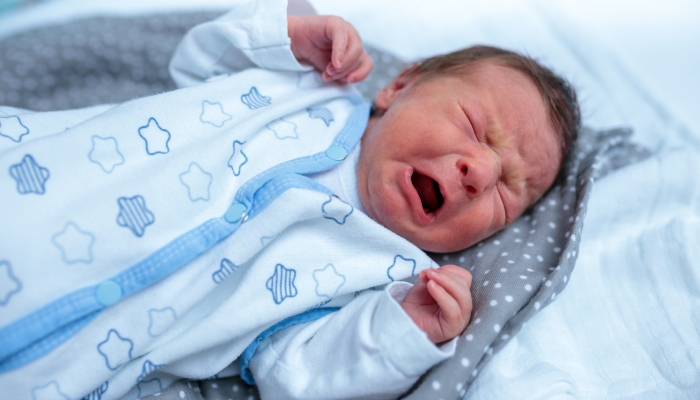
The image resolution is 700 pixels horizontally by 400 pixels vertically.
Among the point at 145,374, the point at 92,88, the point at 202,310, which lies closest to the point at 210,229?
the point at 202,310

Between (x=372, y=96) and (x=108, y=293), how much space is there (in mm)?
1077

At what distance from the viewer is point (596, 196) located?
1461 mm

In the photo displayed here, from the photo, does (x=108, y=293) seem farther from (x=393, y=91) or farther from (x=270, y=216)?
(x=393, y=91)

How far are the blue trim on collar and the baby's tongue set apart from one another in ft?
0.70

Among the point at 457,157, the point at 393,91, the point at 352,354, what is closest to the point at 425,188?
the point at 457,157

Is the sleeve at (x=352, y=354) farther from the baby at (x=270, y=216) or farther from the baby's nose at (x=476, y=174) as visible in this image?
the baby's nose at (x=476, y=174)

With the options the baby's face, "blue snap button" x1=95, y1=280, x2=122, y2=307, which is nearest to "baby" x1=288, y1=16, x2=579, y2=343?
the baby's face

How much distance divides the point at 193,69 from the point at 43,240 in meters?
0.70

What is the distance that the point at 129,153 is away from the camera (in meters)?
1.06

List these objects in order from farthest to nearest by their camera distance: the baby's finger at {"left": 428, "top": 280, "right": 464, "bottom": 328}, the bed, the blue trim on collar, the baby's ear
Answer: the baby's ear, the bed, the baby's finger at {"left": 428, "top": 280, "right": 464, "bottom": 328}, the blue trim on collar

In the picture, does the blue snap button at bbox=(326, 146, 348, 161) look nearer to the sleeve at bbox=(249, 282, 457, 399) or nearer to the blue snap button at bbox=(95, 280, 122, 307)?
the sleeve at bbox=(249, 282, 457, 399)

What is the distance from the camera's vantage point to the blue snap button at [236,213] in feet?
3.46

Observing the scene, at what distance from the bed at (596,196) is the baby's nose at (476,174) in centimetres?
20

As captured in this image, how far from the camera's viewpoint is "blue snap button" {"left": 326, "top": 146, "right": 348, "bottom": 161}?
125cm
